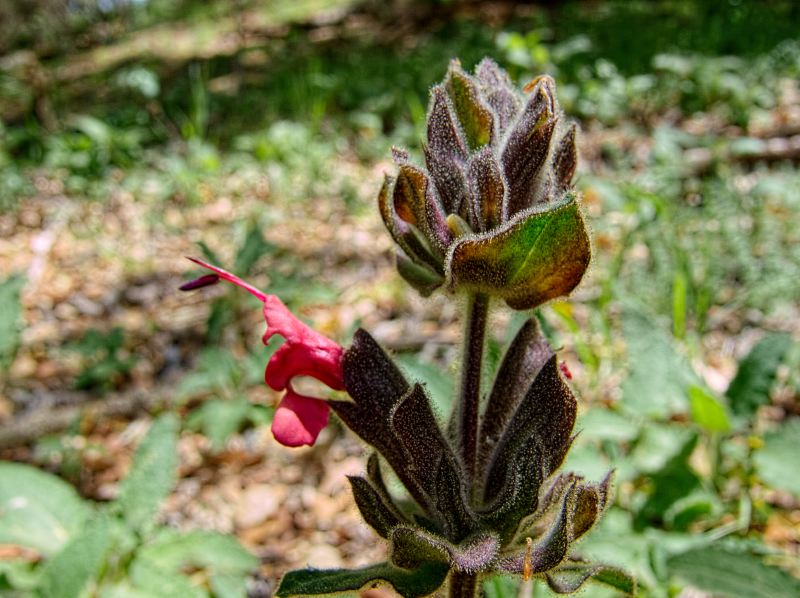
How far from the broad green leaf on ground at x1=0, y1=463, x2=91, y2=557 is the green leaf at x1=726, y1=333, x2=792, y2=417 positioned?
1.69m

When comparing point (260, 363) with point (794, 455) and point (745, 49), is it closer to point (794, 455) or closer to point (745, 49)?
point (794, 455)

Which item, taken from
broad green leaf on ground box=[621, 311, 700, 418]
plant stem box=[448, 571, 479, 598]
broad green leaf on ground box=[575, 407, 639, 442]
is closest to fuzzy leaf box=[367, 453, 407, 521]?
plant stem box=[448, 571, 479, 598]

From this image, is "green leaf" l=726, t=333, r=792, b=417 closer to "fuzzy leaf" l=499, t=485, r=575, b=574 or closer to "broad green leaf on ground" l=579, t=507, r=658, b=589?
"broad green leaf on ground" l=579, t=507, r=658, b=589

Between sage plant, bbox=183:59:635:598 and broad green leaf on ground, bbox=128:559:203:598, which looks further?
broad green leaf on ground, bbox=128:559:203:598

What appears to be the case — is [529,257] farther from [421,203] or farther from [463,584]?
[463,584]

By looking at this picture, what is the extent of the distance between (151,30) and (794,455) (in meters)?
11.2

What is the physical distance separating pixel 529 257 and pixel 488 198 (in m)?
0.11

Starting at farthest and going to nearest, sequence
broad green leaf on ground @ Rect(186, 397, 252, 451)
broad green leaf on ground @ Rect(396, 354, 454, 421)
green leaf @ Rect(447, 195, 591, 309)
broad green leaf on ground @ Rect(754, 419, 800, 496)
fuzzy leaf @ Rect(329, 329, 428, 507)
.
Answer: broad green leaf on ground @ Rect(186, 397, 252, 451), broad green leaf on ground @ Rect(754, 419, 800, 496), broad green leaf on ground @ Rect(396, 354, 454, 421), fuzzy leaf @ Rect(329, 329, 428, 507), green leaf @ Rect(447, 195, 591, 309)

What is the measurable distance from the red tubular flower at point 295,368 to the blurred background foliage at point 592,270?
1.11 feet

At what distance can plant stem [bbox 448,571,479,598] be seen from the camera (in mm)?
1008

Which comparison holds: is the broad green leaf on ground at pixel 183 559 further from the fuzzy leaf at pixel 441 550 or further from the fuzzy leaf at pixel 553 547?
the fuzzy leaf at pixel 553 547

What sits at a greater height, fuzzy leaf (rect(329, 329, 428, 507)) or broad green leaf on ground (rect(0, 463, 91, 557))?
fuzzy leaf (rect(329, 329, 428, 507))

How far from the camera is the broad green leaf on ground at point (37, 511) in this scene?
5.65ft

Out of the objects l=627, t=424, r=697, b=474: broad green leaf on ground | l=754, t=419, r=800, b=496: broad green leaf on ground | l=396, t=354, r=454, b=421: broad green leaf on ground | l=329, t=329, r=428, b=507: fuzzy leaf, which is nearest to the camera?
l=329, t=329, r=428, b=507: fuzzy leaf
